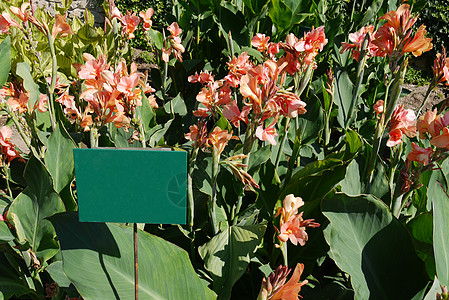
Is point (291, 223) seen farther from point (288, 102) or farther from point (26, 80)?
point (26, 80)

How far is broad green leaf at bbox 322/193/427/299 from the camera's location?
1006 mm

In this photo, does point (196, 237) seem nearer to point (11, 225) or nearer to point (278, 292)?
point (11, 225)

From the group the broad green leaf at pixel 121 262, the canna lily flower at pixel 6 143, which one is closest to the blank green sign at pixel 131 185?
the broad green leaf at pixel 121 262

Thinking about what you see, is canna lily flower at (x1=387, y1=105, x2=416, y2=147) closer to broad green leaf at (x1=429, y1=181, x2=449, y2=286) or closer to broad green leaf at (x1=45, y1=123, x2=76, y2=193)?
broad green leaf at (x1=429, y1=181, x2=449, y2=286)

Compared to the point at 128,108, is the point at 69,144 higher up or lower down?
lower down

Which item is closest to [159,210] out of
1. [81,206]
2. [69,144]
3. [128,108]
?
[81,206]

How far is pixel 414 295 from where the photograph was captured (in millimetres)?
1021

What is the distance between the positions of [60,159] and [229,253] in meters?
0.63

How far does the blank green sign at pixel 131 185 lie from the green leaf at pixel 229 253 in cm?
30

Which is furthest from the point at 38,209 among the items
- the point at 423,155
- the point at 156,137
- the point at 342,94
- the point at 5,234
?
the point at 342,94

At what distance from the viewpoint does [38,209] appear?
46.1 inches

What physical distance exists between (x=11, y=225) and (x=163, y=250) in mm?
454

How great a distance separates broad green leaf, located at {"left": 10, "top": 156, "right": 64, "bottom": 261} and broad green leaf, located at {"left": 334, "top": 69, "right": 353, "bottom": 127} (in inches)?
51.3

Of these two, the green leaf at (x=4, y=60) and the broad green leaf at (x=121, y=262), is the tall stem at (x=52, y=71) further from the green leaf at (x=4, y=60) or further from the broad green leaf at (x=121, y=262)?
the broad green leaf at (x=121, y=262)
